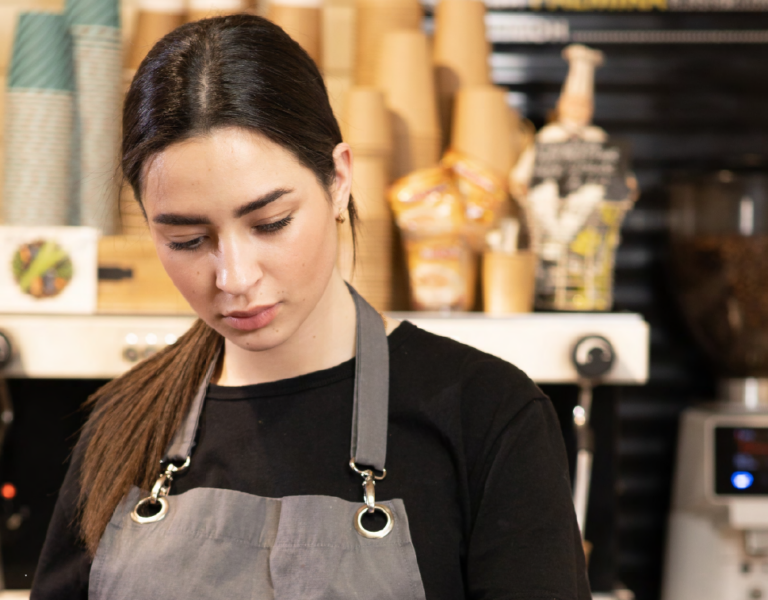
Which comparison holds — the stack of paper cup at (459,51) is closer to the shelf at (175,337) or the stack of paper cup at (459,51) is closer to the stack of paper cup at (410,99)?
the stack of paper cup at (410,99)

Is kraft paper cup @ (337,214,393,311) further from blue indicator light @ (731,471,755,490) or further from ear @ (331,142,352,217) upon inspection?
blue indicator light @ (731,471,755,490)

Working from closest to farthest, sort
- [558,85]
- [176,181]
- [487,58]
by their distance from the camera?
[176,181] < [487,58] < [558,85]

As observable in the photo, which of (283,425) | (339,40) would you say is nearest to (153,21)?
(339,40)

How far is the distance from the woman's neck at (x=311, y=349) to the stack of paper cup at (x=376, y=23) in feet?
2.66

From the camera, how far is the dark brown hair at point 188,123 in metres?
0.87

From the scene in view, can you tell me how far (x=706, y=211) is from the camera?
1.92 metres

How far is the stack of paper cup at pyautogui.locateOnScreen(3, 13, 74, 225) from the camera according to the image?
153 centimetres

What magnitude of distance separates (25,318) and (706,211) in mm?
1551

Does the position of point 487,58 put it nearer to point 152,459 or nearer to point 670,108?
point 670,108

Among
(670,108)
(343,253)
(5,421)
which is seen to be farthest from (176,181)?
(670,108)

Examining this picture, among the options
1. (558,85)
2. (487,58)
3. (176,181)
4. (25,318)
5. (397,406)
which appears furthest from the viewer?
(558,85)

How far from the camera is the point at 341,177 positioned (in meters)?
0.99

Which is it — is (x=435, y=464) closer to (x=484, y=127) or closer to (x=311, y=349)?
(x=311, y=349)

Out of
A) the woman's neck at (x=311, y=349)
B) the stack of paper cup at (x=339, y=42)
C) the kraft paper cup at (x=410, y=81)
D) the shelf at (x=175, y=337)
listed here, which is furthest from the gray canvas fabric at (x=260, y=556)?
the stack of paper cup at (x=339, y=42)
